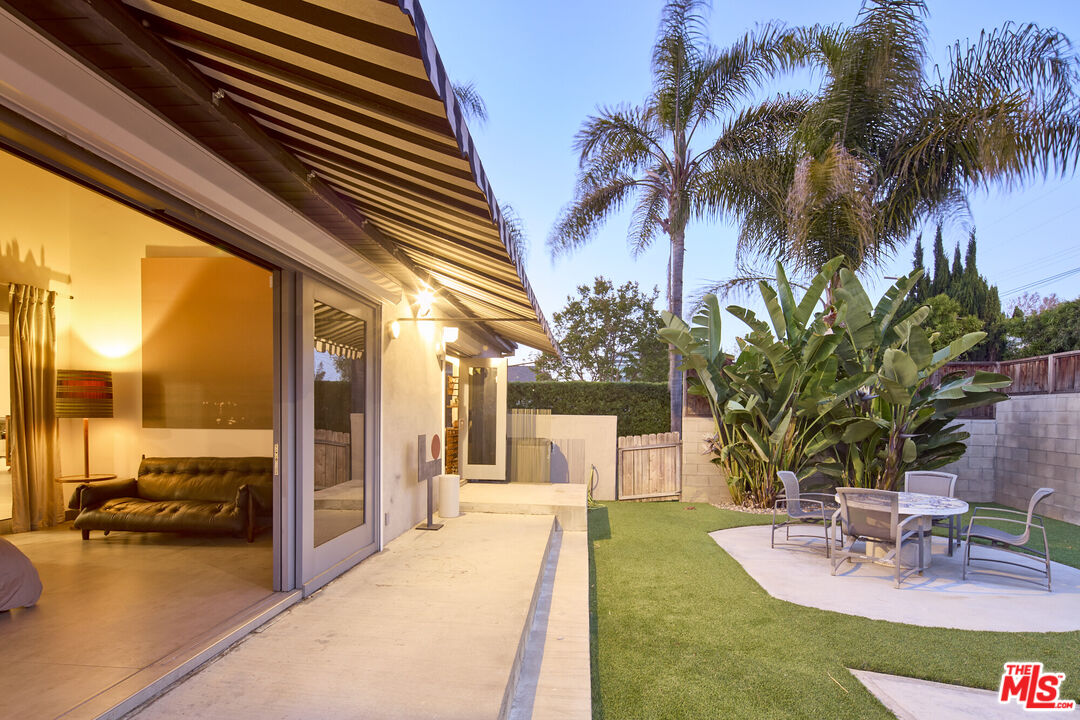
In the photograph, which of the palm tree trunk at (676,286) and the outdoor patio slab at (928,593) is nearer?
the outdoor patio slab at (928,593)

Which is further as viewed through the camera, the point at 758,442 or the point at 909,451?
the point at 758,442

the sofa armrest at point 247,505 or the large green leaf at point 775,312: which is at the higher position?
the large green leaf at point 775,312

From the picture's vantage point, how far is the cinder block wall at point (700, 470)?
1155 cm

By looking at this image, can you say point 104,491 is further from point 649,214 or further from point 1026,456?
point 1026,456

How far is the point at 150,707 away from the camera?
2.79 metres

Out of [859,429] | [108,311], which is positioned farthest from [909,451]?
[108,311]

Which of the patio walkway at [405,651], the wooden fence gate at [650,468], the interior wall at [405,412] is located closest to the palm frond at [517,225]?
the wooden fence gate at [650,468]

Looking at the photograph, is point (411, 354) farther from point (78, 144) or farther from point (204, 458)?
point (78, 144)

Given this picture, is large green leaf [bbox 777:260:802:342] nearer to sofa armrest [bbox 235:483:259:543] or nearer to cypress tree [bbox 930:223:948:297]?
sofa armrest [bbox 235:483:259:543]

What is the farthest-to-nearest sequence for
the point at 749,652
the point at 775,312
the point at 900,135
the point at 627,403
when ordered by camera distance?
the point at 627,403 < the point at 900,135 < the point at 775,312 < the point at 749,652

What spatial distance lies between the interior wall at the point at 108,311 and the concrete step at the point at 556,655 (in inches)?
154

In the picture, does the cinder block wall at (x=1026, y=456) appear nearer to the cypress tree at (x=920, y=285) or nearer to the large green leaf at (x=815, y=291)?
the large green leaf at (x=815, y=291)

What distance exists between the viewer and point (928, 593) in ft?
18.7

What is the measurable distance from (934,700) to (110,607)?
531 centimetres
